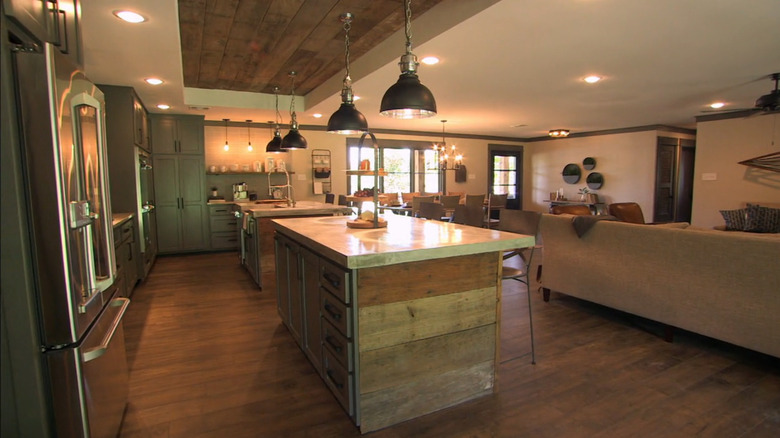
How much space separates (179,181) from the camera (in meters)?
6.48

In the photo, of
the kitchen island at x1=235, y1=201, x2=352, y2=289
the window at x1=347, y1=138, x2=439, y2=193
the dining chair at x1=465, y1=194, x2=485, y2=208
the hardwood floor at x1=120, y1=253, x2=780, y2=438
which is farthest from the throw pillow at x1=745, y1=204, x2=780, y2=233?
the window at x1=347, y1=138, x2=439, y2=193

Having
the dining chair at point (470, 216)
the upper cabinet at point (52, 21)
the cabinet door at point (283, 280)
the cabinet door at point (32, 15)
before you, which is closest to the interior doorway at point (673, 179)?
the dining chair at point (470, 216)

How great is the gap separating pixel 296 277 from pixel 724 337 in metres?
2.88

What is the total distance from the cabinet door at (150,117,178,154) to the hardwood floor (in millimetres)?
3614

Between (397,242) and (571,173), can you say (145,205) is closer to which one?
(397,242)

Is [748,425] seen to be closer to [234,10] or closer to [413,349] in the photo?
[413,349]

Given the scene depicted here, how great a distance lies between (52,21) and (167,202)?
5549 millimetres

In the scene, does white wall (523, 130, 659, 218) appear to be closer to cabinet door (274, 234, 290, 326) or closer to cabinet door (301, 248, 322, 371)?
cabinet door (274, 234, 290, 326)

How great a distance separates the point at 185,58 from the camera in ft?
13.9

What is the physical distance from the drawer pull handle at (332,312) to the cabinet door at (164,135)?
554 centimetres

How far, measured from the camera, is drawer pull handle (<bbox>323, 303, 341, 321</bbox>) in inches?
78.0

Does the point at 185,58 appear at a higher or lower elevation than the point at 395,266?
higher

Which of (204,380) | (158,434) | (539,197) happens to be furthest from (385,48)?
(539,197)

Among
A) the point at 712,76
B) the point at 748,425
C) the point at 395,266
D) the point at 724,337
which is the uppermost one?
the point at 712,76
